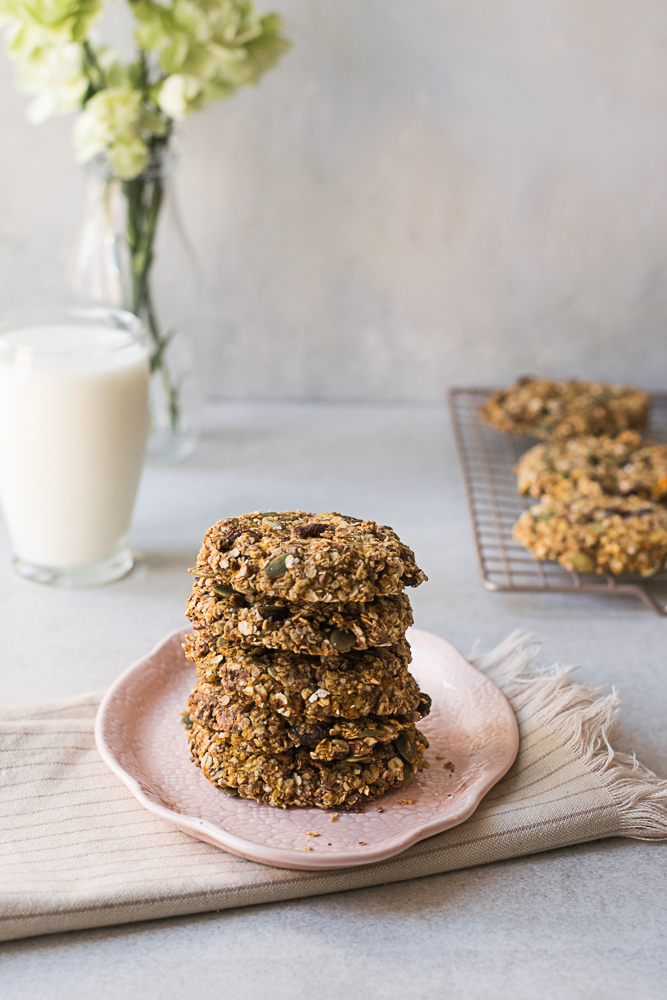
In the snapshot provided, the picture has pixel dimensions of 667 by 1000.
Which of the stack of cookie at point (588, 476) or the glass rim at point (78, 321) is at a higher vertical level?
the glass rim at point (78, 321)

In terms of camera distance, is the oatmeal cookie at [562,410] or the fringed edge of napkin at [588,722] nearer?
the fringed edge of napkin at [588,722]

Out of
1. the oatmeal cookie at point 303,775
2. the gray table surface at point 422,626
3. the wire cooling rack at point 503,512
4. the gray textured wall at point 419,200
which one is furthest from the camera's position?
the gray textured wall at point 419,200

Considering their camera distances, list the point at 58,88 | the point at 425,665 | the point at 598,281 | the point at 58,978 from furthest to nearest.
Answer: the point at 598,281 → the point at 58,88 → the point at 425,665 → the point at 58,978

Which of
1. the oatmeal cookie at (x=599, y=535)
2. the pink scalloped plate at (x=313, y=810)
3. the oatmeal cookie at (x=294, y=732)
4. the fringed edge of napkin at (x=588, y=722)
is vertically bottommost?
the oatmeal cookie at (x=599, y=535)

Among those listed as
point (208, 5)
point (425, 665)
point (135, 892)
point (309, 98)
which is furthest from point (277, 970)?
point (309, 98)

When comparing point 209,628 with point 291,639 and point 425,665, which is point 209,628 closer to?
point 291,639

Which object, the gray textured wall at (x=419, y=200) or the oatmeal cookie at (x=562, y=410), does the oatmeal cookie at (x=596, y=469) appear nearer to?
the oatmeal cookie at (x=562, y=410)

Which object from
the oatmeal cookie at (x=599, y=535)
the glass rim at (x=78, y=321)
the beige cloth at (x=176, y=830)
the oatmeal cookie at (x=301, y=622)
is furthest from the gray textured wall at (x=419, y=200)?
the oatmeal cookie at (x=301, y=622)
